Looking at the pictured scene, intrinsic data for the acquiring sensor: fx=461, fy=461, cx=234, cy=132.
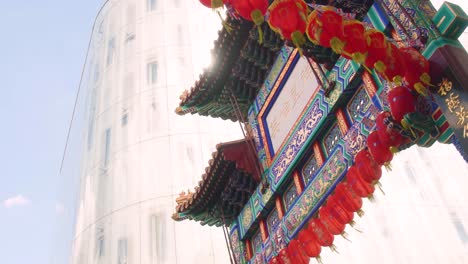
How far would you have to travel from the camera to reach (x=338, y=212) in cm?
531

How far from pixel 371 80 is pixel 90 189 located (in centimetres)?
1595

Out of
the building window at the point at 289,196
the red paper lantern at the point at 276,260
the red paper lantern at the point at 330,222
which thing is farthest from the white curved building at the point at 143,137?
the red paper lantern at the point at 330,222

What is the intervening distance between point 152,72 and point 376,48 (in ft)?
60.5

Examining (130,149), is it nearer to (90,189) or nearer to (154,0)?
(90,189)

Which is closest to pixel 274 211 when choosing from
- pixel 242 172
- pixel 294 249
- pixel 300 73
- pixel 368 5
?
pixel 242 172

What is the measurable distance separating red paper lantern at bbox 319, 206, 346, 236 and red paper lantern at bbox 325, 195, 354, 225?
0.04m

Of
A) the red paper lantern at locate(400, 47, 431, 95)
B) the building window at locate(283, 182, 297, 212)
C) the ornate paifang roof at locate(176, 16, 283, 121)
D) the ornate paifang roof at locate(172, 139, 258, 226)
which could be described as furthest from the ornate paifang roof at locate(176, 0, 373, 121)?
the red paper lantern at locate(400, 47, 431, 95)

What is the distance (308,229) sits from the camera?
18.8 ft

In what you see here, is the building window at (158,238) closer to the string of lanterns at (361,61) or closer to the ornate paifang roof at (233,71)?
the ornate paifang roof at (233,71)

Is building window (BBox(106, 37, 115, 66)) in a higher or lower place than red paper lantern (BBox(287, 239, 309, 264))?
higher

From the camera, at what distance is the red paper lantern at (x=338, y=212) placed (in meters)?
5.26

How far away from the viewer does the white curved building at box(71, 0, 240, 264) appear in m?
16.4

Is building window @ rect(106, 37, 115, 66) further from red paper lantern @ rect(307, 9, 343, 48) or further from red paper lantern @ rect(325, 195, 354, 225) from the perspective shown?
red paper lantern @ rect(307, 9, 343, 48)

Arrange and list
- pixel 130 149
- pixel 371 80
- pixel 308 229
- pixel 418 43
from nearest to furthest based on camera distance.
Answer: pixel 418 43
pixel 371 80
pixel 308 229
pixel 130 149
